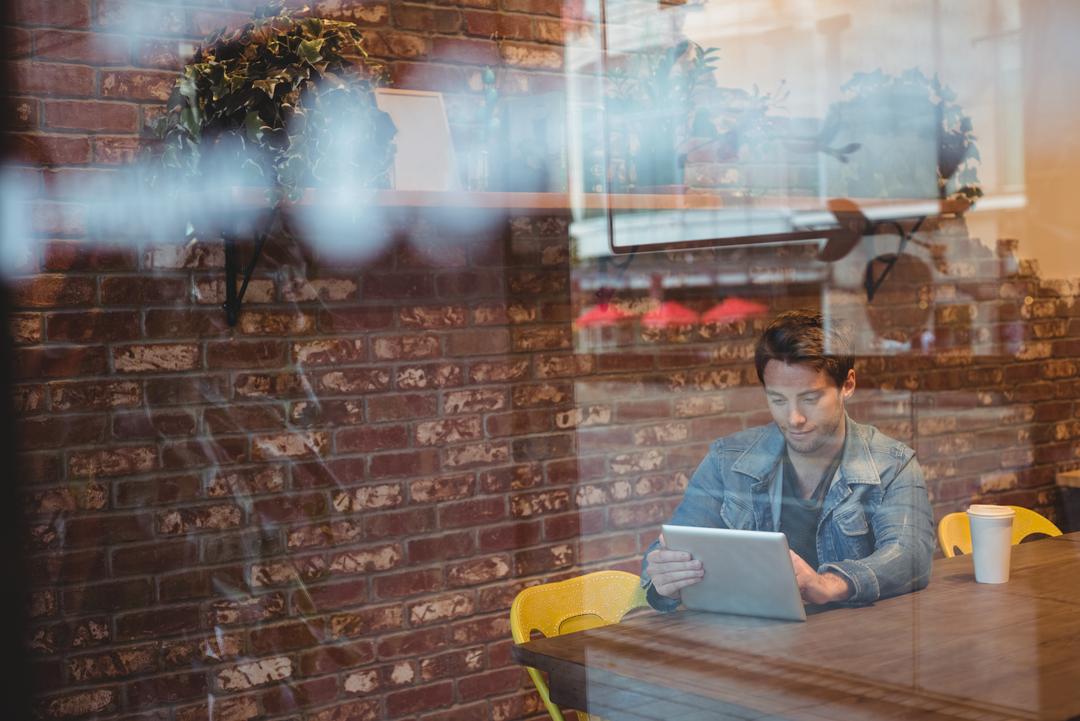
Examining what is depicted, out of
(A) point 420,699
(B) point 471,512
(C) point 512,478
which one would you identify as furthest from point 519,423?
(A) point 420,699

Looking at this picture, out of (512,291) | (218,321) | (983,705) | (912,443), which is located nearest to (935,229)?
(912,443)

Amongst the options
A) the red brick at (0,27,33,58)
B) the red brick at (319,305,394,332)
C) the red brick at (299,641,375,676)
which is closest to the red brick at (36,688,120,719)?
the red brick at (299,641,375,676)

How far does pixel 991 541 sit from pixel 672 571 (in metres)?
0.58

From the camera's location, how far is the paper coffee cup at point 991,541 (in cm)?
180

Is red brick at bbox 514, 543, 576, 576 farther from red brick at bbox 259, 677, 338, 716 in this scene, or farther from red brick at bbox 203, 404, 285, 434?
red brick at bbox 203, 404, 285, 434

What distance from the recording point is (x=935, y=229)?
1824 millimetres

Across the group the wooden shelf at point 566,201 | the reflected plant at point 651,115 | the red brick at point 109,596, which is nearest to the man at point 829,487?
the wooden shelf at point 566,201

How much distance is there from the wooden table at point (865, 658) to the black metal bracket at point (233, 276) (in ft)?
3.04

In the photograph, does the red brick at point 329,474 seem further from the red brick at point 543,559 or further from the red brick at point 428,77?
the red brick at point 428,77

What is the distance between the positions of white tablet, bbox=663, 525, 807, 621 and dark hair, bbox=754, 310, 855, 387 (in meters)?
0.30

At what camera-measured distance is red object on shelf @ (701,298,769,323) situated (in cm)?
232

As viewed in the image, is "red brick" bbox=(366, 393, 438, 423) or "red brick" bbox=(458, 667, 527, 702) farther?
"red brick" bbox=(458, 667, 527, 702)

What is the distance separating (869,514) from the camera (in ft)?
6.48

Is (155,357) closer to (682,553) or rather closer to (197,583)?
(197,583)
